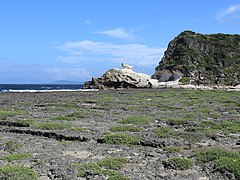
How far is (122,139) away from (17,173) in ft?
23.3

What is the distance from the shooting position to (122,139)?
17875 millimetres

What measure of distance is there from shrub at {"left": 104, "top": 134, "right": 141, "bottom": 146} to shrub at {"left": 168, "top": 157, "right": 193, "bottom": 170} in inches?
152

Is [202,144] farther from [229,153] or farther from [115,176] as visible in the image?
[115,176]

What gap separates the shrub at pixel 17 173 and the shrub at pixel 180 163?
16.9 ft

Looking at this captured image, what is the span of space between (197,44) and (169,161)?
12538 cm

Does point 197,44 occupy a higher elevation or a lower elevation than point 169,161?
Result: higher

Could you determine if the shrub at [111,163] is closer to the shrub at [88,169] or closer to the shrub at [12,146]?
the shrub at [88,169]

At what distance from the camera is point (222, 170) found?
12.7 m

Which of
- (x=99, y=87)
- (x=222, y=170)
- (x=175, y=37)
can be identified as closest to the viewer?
(x=222, y=170)

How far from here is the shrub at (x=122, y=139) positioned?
57.3 feet

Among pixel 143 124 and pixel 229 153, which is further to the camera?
pixel 143 124

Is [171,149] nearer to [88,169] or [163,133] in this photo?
[163,133]

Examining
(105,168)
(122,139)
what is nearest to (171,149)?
(122,139)

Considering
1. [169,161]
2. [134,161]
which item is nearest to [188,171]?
[169,161]
